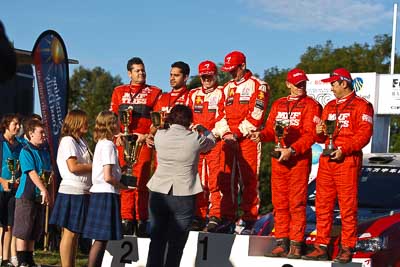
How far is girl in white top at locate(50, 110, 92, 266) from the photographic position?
7755 mm

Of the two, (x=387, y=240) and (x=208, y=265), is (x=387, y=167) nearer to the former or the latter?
(x=387, y=240)

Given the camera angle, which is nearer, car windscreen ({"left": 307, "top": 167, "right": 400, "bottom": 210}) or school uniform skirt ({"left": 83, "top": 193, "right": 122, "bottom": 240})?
school uniform skirt ({"left": 83, "top": 193, "right": 122, "bottom": 240})

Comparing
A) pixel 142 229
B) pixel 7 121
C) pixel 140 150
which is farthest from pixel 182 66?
pixel 7 121

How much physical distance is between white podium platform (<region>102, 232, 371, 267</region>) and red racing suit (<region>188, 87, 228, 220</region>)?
1.83 ft

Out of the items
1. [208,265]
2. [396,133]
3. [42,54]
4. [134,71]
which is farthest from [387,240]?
[396,133]

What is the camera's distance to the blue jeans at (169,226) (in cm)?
743

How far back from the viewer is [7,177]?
10.3m

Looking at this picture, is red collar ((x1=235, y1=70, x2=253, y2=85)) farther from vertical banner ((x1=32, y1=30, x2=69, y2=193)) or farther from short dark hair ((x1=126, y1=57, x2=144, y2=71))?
Result: vertical banner ((x1=32, y1=30, x2=69, y2=193))

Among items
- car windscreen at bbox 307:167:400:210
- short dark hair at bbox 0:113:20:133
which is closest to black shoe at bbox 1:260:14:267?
short dark hair at bbox 0:113:20:133

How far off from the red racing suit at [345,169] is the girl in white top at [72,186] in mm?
2265

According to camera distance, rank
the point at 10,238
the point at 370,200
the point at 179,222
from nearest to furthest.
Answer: the point at 179,222
the point at 370,200
the point at 10,238

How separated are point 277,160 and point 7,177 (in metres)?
4.15

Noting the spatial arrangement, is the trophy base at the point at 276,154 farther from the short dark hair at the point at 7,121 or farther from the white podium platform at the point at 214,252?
the short dark hair at the point at 7,121

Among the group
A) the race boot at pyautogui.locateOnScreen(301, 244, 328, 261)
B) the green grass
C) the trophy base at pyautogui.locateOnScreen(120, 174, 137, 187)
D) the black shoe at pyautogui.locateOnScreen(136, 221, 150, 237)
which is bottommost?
the green grass
